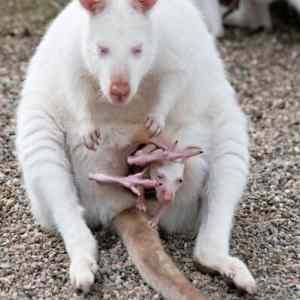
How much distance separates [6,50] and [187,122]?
274 centimetres

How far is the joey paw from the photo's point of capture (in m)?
3.68

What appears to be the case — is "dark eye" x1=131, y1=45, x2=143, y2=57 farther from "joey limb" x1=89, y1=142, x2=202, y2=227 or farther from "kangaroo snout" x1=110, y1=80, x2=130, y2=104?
"joey limb" x1=89, y1=142, x2=202, y2=227

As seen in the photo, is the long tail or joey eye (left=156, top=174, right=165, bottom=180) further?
joey eye (left=156, top=174, right=165, bottom=180)

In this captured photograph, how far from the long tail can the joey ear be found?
0.83 meters

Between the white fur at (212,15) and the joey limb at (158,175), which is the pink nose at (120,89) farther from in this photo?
the white fur at (212,15)

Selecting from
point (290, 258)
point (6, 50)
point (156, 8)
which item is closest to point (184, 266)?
point (290, 258)

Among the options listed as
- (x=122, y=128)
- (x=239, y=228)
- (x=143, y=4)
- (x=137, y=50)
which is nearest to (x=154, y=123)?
(x=122, y=128)

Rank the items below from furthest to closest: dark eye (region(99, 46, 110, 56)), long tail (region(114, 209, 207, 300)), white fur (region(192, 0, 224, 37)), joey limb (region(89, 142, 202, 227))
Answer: white fur (region(192, 0, 224, 37)) < joey limb (region(89, 142, 202, 227)) < dark eye (region(99, 46, 110, 56)) < long tail (region(114, 209, 207, 300))

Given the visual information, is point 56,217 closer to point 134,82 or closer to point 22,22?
point 134,82

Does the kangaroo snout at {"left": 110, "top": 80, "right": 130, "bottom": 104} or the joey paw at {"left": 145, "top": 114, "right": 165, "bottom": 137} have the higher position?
the kangaroo snout at {"left": 110, "top": 80, "right": 130, "bottom": 104}

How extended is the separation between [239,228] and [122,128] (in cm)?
70

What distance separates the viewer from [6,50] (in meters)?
6.36

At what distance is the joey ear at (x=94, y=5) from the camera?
348cm

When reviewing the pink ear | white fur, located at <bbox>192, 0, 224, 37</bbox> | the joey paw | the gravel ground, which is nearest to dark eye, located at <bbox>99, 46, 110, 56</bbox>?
the pink ear
